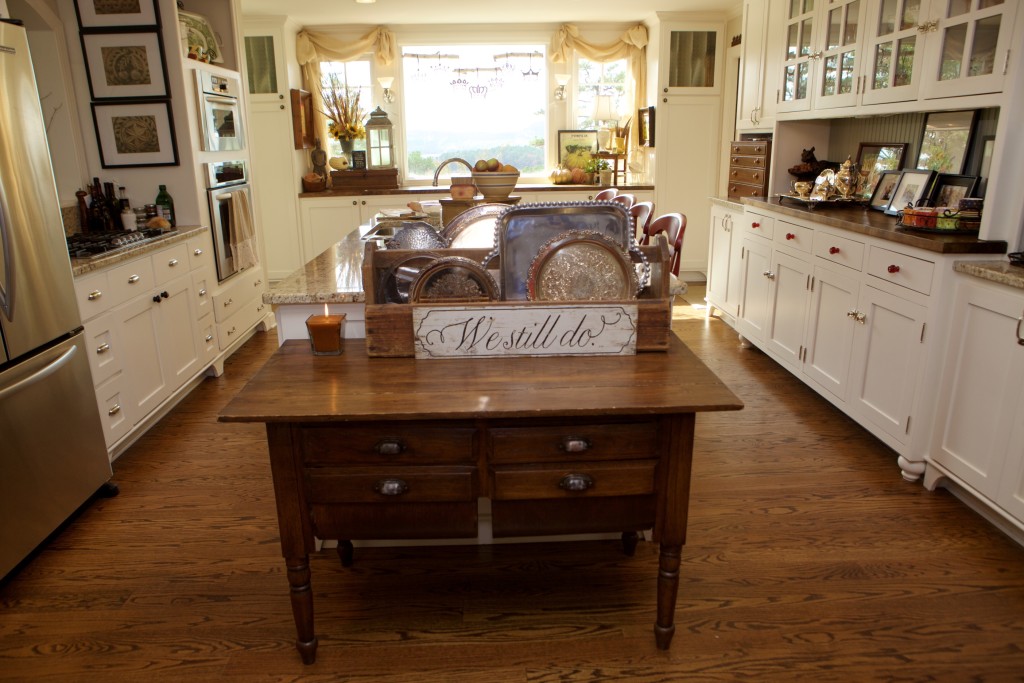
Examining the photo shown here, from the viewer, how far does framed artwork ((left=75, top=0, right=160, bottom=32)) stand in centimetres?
355

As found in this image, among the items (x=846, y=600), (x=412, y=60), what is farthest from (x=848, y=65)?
(x=412, y=60)

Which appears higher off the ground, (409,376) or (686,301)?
(409,376)

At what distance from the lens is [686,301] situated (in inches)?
225

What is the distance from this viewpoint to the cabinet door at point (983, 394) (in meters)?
2.20

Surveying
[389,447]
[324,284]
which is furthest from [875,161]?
[389,447]

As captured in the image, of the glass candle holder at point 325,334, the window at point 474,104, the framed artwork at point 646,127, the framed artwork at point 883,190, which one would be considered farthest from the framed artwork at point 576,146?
the glass candle holder at point 325,334

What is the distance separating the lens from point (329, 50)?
6.21 metres

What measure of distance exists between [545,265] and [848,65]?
2544mm

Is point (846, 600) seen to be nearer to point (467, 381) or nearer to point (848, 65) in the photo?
point (467, 381)

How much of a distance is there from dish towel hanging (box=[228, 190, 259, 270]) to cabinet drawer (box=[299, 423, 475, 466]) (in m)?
3.11

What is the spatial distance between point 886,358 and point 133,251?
322cm

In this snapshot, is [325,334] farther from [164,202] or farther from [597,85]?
[597,85]

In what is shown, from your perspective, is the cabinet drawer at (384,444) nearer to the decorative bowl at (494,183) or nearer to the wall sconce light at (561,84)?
the decorative bowl at (494,183)

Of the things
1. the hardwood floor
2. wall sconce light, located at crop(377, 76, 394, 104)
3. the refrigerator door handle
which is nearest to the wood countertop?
the hardwood floor
